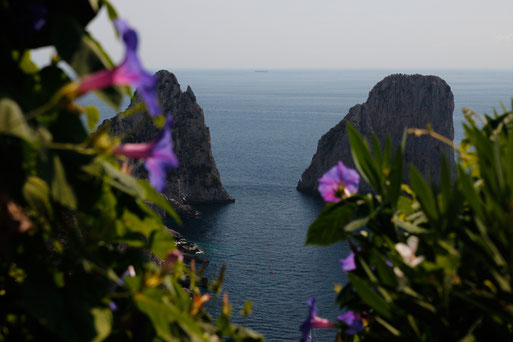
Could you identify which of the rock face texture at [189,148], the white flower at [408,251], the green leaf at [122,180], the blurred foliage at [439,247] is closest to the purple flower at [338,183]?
the blurred foliage at [439,247]

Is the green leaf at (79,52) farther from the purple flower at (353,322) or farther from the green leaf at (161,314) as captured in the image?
the purple flower at (353,322)

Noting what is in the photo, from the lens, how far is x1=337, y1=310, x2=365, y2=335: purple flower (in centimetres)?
170

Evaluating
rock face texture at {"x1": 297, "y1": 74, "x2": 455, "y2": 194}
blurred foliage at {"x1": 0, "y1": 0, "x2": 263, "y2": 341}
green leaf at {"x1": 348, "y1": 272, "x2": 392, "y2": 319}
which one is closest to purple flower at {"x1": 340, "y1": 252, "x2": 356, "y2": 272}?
green leaf at {"x1": 348, "y1": 272, "x2": 392, "y2": 319}

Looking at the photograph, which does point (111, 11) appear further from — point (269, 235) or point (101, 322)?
point (269, 235)

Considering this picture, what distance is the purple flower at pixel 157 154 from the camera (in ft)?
4.11

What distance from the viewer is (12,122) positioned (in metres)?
0.88

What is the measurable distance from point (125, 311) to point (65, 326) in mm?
275

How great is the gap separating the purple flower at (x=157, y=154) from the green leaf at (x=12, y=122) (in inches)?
12.7

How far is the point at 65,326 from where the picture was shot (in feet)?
3.25

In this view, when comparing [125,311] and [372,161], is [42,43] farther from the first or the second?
[372,161]

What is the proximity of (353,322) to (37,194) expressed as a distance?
1079mm

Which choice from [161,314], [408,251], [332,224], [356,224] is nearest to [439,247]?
[408,251]

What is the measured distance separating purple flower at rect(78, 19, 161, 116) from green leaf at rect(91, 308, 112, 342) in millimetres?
396

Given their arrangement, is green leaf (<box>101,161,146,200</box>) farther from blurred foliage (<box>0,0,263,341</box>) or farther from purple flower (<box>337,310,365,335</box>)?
purple flower (<box>337,310,365,335</box>)
